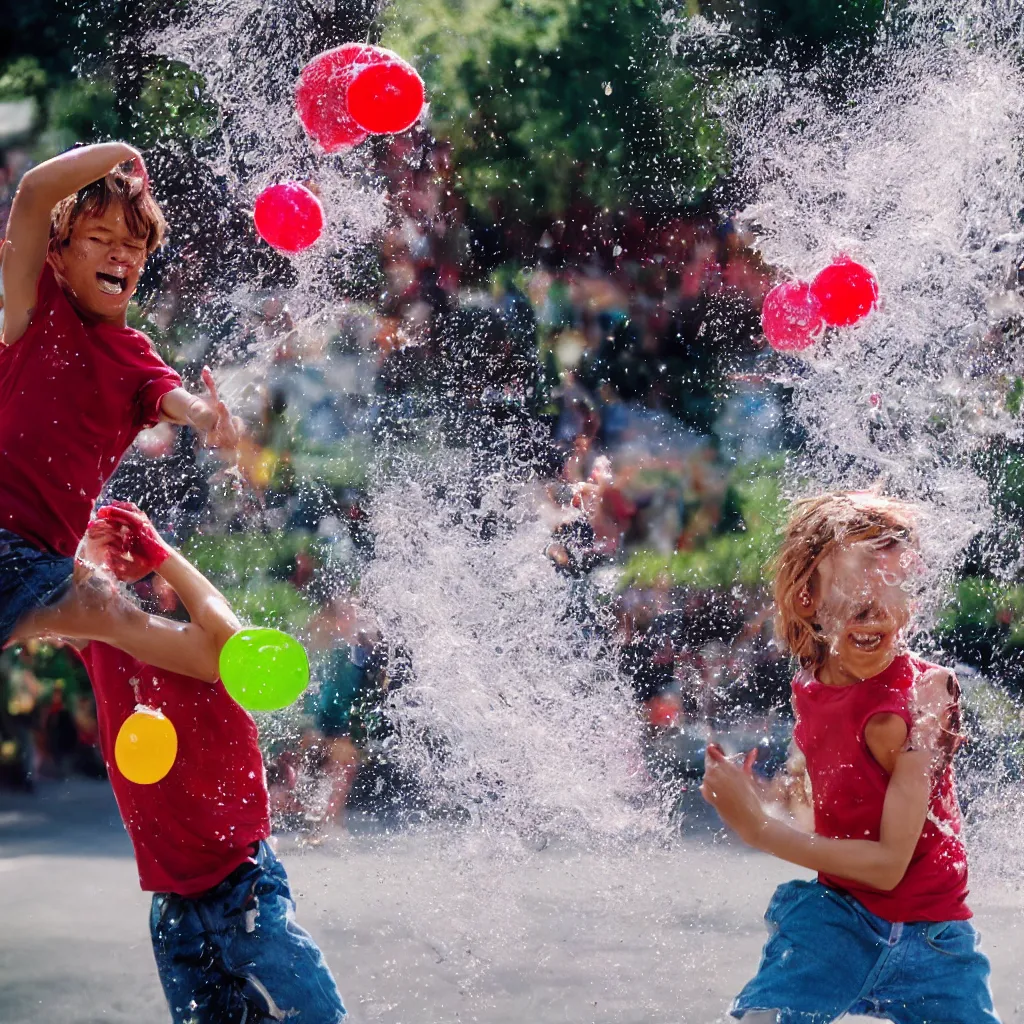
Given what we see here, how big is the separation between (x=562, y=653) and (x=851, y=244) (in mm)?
1650

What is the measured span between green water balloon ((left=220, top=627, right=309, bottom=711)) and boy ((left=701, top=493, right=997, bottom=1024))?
75cm

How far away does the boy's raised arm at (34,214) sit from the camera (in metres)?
2.36

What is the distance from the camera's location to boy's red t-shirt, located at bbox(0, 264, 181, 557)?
8.20 ft

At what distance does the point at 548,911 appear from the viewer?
3801mm

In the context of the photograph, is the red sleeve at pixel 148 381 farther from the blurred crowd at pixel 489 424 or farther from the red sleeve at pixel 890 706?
the blurred crowd at pixel 489 424

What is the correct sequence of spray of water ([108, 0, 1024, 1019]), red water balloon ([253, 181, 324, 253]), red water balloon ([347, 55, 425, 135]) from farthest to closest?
spray of water ([108, 0, 1024, 1019]) → red water balloon ([253, 181, 324, 253]) → red water balloon ([347, 55, 425, 135])

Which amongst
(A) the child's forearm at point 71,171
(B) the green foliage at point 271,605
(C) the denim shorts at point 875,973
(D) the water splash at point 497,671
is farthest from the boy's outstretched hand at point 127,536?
(B) the green foliage at point 271,605

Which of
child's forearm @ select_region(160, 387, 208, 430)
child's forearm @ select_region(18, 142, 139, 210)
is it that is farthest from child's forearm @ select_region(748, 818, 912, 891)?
child's forearm @ select_region(18, 142, 139, 210)

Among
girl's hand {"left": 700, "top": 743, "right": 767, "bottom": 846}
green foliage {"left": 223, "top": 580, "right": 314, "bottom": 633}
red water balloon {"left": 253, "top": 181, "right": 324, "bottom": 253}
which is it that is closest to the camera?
girl's hand {"left": 700, "top": 743, "right": 767, "bottom": 846}

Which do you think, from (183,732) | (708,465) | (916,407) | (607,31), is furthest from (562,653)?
(607,31)

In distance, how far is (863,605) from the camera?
2.19 metres

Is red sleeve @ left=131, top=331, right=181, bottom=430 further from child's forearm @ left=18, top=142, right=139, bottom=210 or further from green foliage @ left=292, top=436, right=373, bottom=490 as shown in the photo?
green foliage @ left=292, top=436, right=373, bottom=490

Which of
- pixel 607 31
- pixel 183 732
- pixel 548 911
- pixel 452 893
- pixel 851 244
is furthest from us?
pixel 607 31

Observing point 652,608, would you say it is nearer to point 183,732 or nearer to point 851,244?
point 851,244
